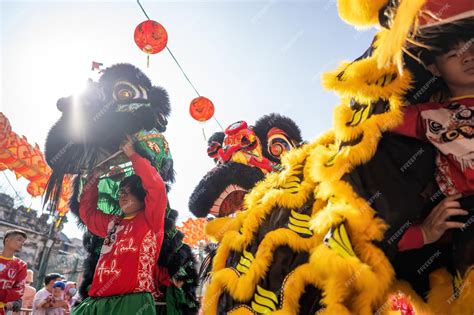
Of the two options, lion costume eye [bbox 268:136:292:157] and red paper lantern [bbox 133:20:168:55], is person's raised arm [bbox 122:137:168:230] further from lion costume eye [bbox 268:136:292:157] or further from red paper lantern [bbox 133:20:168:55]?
red paper lantern [bbox 133:20:168:55]

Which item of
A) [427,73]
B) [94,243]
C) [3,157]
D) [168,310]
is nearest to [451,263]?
[427,73]

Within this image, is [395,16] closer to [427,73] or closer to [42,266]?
[427,73]

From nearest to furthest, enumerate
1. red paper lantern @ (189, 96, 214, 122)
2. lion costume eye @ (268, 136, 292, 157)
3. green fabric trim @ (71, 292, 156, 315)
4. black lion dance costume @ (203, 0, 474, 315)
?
black lion dance costume @ (203, 0, 474, 315), green fabric trim @ (71, 292, 156, 315), lion costume eye @ (268, 136, 292, 157), red paper lantern @ (189, 96, 214, 122)

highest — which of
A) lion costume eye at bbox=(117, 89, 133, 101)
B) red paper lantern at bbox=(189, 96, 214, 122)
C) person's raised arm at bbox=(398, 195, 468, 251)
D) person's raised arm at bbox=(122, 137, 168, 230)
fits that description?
red paper lantern at bbox=(189, 96, 214, 122)

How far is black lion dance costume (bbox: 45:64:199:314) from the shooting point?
2.71 metres

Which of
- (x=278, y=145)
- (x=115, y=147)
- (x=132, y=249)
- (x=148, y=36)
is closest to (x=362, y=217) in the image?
(x=132, y=249)

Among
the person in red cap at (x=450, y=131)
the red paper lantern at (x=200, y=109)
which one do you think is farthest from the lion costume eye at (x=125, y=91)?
the red paper lantern at (x=200, y=109)

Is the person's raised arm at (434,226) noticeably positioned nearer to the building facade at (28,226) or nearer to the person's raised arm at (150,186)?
the person's raised arm at (150,186)

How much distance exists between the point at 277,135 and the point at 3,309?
381cm

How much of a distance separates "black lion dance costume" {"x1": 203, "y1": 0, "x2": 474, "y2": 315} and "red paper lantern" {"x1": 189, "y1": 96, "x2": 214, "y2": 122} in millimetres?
5181

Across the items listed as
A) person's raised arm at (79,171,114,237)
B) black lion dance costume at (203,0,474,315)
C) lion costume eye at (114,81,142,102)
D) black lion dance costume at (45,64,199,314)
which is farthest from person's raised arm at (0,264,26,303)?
black lion dance costume at (203,0,474,315)

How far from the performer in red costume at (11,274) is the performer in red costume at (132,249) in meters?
2.67

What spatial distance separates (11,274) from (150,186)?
130 inches

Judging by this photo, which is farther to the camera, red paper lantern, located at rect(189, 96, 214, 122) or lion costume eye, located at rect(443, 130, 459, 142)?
red paper lantern, located at rect(189, 96, 214, 122)
